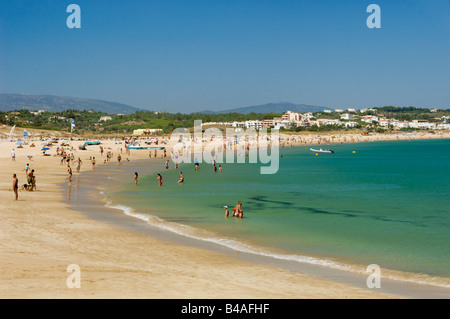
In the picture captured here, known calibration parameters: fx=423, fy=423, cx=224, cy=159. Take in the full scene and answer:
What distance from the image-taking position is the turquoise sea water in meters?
14.7

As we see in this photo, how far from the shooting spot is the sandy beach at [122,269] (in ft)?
29.5

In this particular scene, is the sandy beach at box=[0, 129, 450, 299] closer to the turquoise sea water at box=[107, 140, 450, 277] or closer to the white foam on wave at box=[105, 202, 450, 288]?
the white foam on wave at box=[105, 202, 450, 288]

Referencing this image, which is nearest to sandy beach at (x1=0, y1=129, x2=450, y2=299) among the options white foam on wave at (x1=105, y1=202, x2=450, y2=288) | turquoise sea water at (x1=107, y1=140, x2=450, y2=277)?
white foam on wave at (x1=105, y1=202, x2=450, y2=288)

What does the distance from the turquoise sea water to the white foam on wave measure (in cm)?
50

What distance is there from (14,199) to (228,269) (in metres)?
15.2

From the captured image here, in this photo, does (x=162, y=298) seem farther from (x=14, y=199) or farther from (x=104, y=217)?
(x=14, y=199)

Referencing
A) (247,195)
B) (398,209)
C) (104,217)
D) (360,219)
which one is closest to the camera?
(104,217)

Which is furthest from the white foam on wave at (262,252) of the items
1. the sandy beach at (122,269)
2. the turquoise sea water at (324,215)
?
the sandy beach at (122,269)

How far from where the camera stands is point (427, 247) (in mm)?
15336

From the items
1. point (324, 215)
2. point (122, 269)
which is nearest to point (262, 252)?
point (122, 269)

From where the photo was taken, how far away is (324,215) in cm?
2209

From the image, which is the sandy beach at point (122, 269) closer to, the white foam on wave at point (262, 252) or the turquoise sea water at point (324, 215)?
the white foam on wave at point (262, 252)
